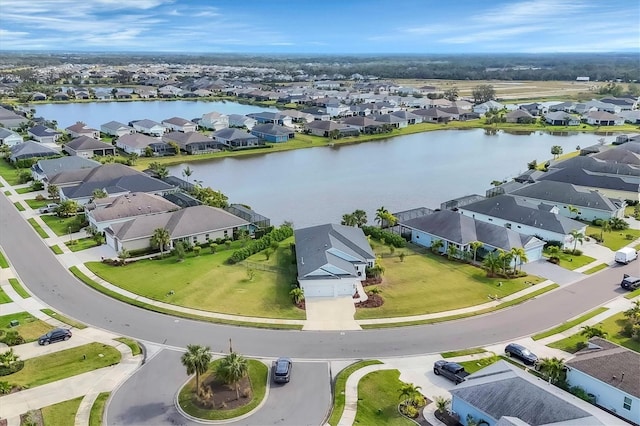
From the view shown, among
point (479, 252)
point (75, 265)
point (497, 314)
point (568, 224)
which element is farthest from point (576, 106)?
point (75, 265)

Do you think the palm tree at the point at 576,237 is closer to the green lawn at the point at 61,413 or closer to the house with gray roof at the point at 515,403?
the house with gray roof at the point at 515,403

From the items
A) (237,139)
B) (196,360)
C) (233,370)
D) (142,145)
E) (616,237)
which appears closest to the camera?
(196,360)

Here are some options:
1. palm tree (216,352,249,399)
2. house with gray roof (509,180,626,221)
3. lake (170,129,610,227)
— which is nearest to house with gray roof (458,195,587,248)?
house with gray roof (509,180,626,221)

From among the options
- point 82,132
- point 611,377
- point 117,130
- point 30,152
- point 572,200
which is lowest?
point 611,377

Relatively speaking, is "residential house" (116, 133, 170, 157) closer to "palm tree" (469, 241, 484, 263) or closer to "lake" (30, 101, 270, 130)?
"lake" (30, 101, 270, 130)

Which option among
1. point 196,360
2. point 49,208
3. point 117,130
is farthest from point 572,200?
point 117,130

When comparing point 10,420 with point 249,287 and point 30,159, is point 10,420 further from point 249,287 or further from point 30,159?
point 30,159

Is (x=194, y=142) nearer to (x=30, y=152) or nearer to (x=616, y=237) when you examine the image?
(x=30, y=152)
